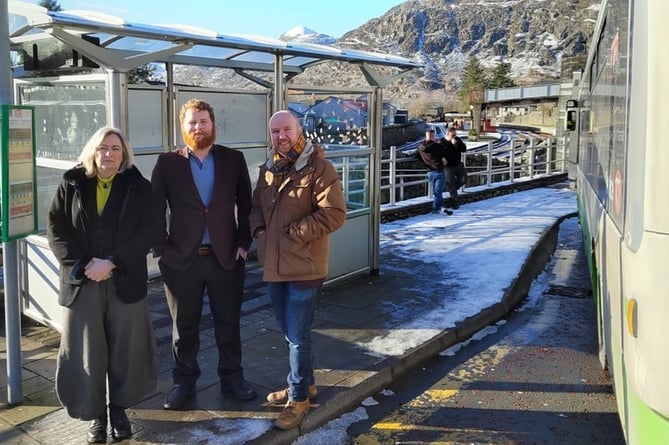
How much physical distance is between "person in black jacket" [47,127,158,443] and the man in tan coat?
0.70 m

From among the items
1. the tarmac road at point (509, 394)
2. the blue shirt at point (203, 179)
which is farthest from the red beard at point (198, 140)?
the tarmac road at point (509, 394)

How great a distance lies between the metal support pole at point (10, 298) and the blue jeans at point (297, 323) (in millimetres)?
1590

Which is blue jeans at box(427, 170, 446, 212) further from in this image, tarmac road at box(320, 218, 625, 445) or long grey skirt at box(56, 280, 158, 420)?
long grey skirt at box(56, 280, 158, 420)

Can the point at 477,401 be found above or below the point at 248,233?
below

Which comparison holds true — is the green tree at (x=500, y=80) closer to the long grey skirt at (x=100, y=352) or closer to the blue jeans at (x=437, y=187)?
the blue jeans at (x=437, y=187)

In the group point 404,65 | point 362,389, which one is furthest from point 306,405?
point 404,65

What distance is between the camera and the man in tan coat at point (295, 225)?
362 cm

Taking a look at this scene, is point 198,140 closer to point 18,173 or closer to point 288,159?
point 288,159

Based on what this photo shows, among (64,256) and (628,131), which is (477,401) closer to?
(628,131)

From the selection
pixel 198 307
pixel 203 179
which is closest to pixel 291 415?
pixel 198 307

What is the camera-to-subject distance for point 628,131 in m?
2.61

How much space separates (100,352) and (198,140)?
1310 millimetres

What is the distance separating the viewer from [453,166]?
13594 millimetres

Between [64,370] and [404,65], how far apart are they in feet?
17.3
